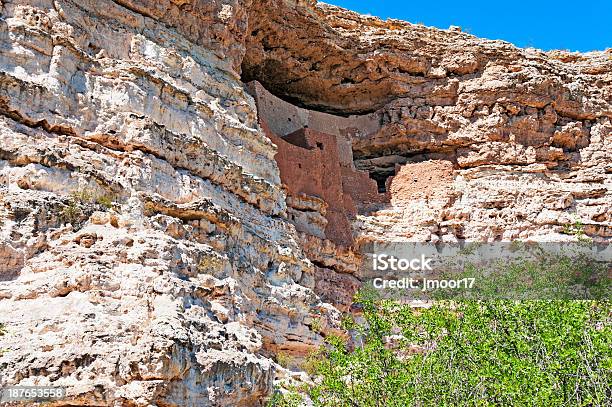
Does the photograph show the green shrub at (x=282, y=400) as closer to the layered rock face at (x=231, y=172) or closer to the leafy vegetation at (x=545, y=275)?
the layered rock face at (x=231, y=172)

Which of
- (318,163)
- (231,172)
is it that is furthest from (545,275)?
(231,172)

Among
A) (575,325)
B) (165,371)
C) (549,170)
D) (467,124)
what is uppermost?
(467,124)

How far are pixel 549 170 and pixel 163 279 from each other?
13019 mm

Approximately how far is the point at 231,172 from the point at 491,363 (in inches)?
209

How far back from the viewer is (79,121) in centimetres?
983

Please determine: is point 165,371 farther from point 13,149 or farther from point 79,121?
point 79,121

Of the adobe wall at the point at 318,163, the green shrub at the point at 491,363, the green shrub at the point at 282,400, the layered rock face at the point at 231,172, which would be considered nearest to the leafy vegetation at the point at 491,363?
the green shrub at the point at 491,363

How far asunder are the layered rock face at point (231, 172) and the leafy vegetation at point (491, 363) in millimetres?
1260

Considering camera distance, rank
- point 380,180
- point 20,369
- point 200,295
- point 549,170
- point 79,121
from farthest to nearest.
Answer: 1. point 380,180
2. point 549,170
3. point 79,121
4. point 200,295
5. point 20,369

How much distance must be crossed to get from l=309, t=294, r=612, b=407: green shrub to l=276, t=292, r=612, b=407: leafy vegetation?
0.04 ft

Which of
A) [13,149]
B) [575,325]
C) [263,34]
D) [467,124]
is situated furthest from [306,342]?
[467,124]

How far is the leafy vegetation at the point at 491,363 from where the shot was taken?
24.3 ft

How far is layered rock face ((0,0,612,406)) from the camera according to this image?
A: 757 centimetres

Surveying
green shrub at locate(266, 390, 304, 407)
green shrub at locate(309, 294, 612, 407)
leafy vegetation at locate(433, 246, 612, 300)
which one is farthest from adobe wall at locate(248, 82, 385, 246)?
green shrub at locate(266, 390, 304, 407)
